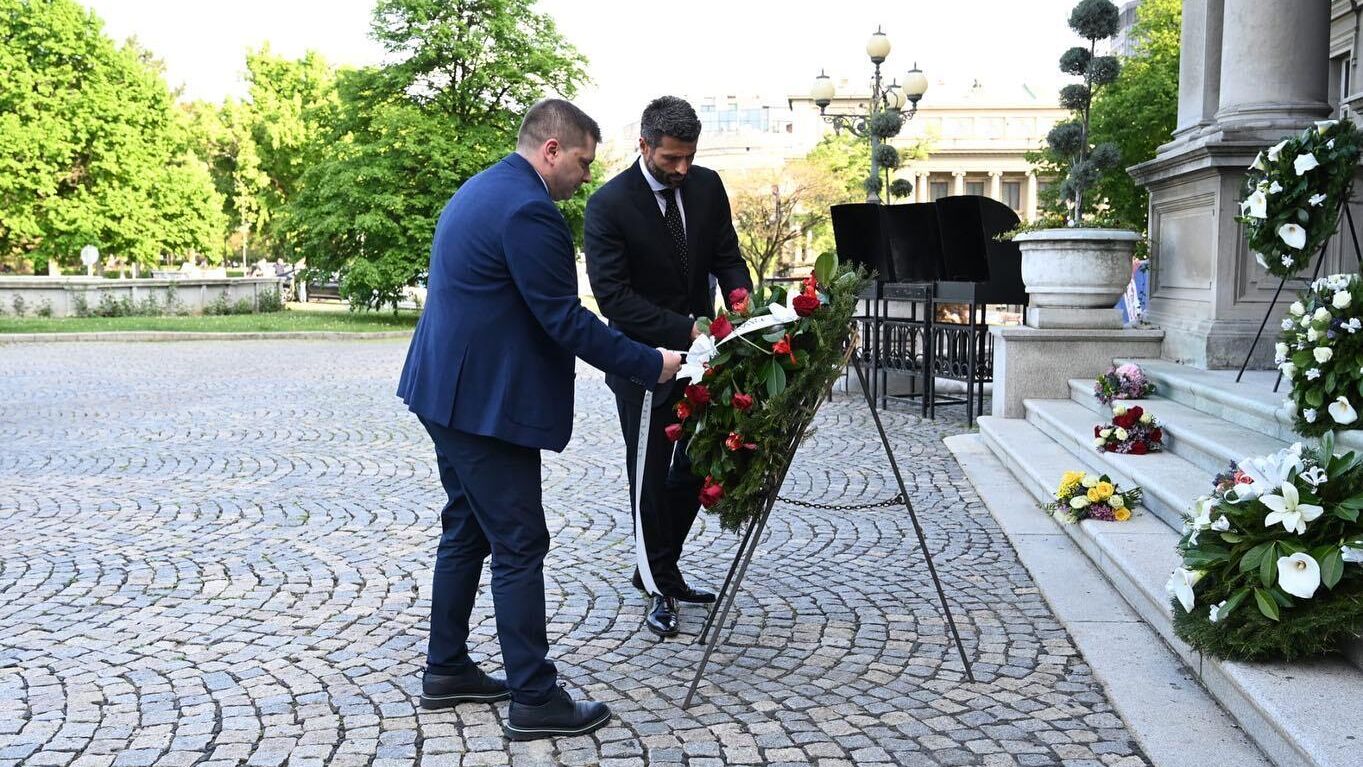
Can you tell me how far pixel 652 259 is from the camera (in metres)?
5.09

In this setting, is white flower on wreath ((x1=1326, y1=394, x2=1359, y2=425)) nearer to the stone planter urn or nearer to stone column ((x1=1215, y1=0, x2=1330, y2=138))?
stone column ((x1=1215, y1=0, x2=1330, y2=138))

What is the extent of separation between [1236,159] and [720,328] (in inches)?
255

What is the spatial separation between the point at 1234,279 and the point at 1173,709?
5.97m

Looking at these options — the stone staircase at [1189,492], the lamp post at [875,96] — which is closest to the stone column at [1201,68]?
the stone staircase at [1189,492]

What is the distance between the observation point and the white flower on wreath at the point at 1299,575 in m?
3.77

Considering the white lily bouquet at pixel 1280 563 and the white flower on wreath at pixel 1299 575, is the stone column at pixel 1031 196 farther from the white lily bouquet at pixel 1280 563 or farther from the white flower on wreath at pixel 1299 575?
the white flower on wreath at pixel 1299 575

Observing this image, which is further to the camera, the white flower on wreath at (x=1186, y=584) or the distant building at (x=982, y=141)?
the distant building at (x=982, y=141)

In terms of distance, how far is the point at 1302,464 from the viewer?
13.1ft

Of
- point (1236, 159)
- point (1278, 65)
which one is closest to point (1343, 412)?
point (1236, 159)

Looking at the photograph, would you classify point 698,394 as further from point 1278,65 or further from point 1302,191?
point 1278,65

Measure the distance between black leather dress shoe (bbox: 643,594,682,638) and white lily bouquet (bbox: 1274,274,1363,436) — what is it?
9.87ft

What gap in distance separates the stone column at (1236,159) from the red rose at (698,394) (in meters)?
6.08

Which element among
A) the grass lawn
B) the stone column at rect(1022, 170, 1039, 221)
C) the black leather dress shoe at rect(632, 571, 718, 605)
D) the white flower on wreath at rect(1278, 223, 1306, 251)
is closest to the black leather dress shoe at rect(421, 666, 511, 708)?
the black leather dress shoe at rect(632, 571, 718, 605)

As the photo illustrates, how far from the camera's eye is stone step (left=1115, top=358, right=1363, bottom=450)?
6.38 m
